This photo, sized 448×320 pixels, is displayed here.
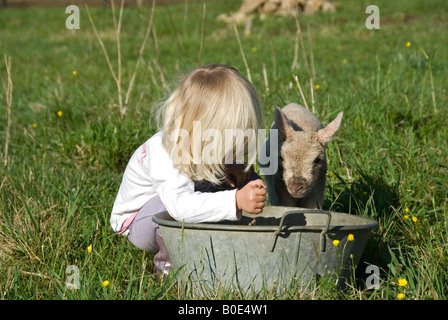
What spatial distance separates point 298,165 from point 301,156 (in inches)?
2.5

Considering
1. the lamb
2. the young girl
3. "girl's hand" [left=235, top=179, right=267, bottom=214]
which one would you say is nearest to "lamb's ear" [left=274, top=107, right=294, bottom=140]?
the lamb

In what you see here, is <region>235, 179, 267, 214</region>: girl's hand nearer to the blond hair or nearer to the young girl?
the young girl

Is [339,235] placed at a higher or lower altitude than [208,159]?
lower

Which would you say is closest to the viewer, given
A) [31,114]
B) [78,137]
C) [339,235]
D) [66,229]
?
[339,235]

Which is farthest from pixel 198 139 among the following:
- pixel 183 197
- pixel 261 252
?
pixel 261 252

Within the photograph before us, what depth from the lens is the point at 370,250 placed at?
3.16m

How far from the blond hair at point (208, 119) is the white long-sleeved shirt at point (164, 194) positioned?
0.07 m

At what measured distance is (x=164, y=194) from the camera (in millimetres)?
2766

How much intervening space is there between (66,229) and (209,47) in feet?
25.8

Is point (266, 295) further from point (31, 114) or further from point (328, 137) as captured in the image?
point (31, 114)

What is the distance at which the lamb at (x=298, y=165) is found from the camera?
3428 mm

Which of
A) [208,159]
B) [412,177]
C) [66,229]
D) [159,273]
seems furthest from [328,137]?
[66,229]

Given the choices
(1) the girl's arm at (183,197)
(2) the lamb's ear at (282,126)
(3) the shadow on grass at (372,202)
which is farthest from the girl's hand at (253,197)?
Result: (2) the lamb's ear at (282,126)

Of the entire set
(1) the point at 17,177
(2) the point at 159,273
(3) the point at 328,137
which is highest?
(3) the point at 328,137
